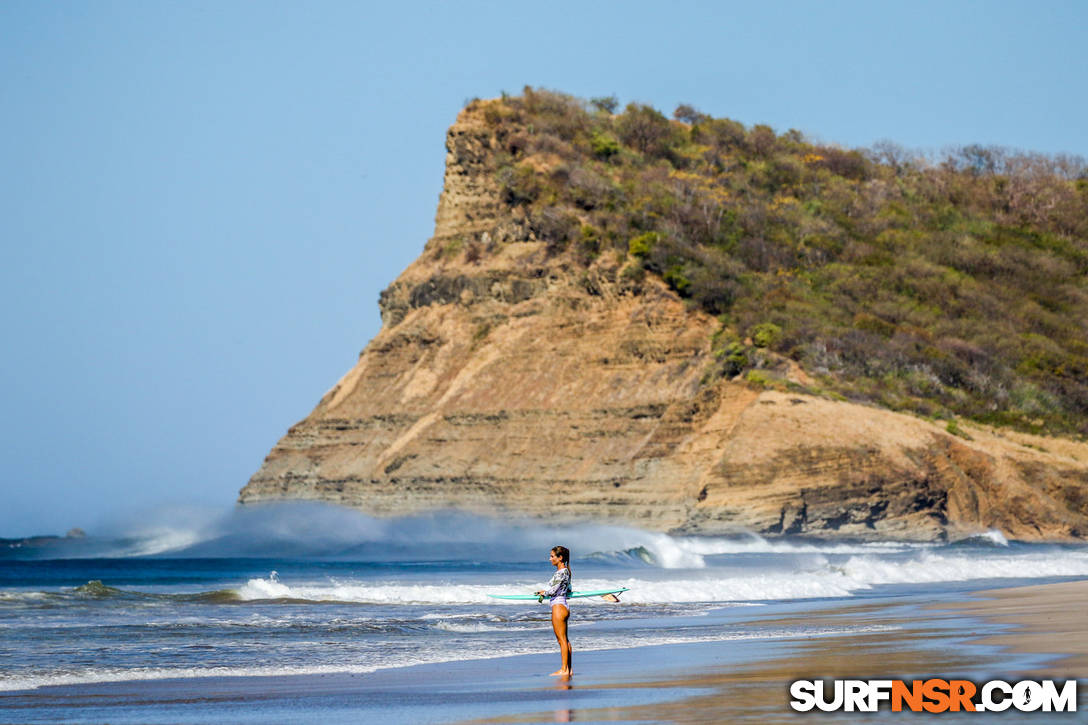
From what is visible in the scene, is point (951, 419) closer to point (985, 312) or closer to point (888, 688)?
point (985, 312)

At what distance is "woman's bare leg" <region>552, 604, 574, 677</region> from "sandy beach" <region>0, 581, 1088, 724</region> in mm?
217

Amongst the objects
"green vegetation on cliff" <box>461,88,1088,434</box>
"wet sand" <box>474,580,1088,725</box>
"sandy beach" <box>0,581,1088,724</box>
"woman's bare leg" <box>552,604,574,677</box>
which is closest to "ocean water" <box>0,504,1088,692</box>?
"sandy beach" <box>0,581,1088,724</box>

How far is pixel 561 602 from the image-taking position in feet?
49.0

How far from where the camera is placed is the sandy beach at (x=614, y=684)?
12.2 meters

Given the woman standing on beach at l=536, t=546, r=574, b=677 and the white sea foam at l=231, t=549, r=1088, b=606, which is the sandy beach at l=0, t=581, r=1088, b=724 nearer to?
the woman standing on beach at l=536, t=546, r=574, b=677

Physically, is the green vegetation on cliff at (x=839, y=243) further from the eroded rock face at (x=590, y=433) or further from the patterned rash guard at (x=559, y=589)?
the patterned rash guard at (x=559, y=589)

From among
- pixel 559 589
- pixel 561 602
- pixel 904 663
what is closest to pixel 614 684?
pixel 561 602

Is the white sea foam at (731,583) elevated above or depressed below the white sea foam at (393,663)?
above

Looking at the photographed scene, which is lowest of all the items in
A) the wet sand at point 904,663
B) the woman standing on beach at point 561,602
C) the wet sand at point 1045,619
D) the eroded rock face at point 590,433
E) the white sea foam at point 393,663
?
the white sea foam at point 393,663

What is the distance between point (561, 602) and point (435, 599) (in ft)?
42.8

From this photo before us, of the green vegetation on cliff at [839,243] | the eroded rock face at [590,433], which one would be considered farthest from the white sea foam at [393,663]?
the green vegetation on cliff at [839,243]

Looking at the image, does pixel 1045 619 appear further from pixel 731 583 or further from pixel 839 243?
pixel 839 243

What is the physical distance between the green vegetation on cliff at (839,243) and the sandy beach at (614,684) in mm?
39016

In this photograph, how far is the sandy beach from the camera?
39.9 feet
